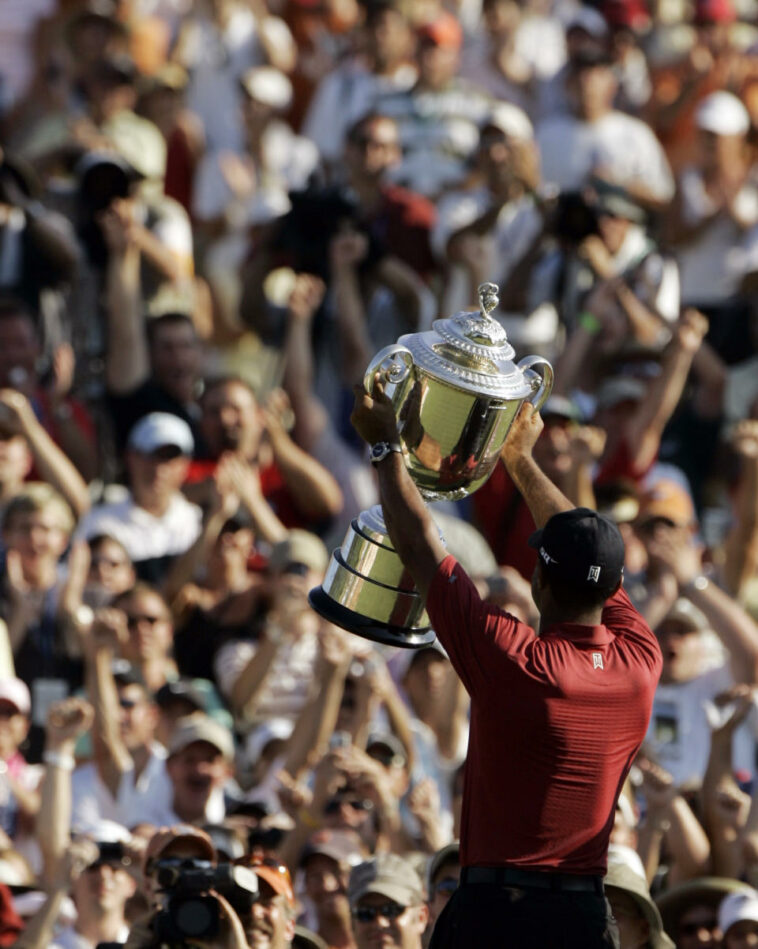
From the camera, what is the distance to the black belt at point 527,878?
4.80 m

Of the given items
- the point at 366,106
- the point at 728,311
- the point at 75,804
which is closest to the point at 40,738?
the point at 75,804

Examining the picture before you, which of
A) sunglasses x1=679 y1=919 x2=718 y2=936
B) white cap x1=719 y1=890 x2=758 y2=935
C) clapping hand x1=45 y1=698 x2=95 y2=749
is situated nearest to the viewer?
white cap x1=719 y1=890 x2=758 y2=935

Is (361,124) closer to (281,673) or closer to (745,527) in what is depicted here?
(745,527)

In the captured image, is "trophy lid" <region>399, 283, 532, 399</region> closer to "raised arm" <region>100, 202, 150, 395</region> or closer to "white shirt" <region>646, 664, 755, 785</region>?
"white shirt" <region>646, 664, 755, 785</region>

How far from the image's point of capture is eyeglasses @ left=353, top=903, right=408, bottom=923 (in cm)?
636

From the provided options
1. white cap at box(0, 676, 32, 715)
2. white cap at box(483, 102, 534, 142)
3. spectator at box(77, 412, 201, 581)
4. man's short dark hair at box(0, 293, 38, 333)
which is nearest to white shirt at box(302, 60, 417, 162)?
white cap at box(483, 102, 534, 142)

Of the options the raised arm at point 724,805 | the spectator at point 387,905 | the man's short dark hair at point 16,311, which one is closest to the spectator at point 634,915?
the spectator at point 387,905

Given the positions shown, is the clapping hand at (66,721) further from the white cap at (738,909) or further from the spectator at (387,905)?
the white cap at (738,909)

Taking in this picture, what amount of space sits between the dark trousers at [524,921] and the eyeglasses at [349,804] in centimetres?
254

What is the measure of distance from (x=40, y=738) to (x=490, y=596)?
1790 millimetres

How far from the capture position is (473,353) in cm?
527

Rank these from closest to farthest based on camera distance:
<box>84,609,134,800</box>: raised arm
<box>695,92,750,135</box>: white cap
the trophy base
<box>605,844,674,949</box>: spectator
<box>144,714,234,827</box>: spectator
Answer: the trophy base < <box>605,844,674,949</box>: spectator < <box>144,714,234,827</box>: spectator < <box>84,609,134,800</box>: raised arm < <box>695,92,750,135</box>: white cap

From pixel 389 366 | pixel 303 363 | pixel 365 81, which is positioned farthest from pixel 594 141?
pixel 389 366

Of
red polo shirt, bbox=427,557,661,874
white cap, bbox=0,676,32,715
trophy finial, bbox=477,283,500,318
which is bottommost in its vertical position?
white cap, bbox=0,676,32,715
